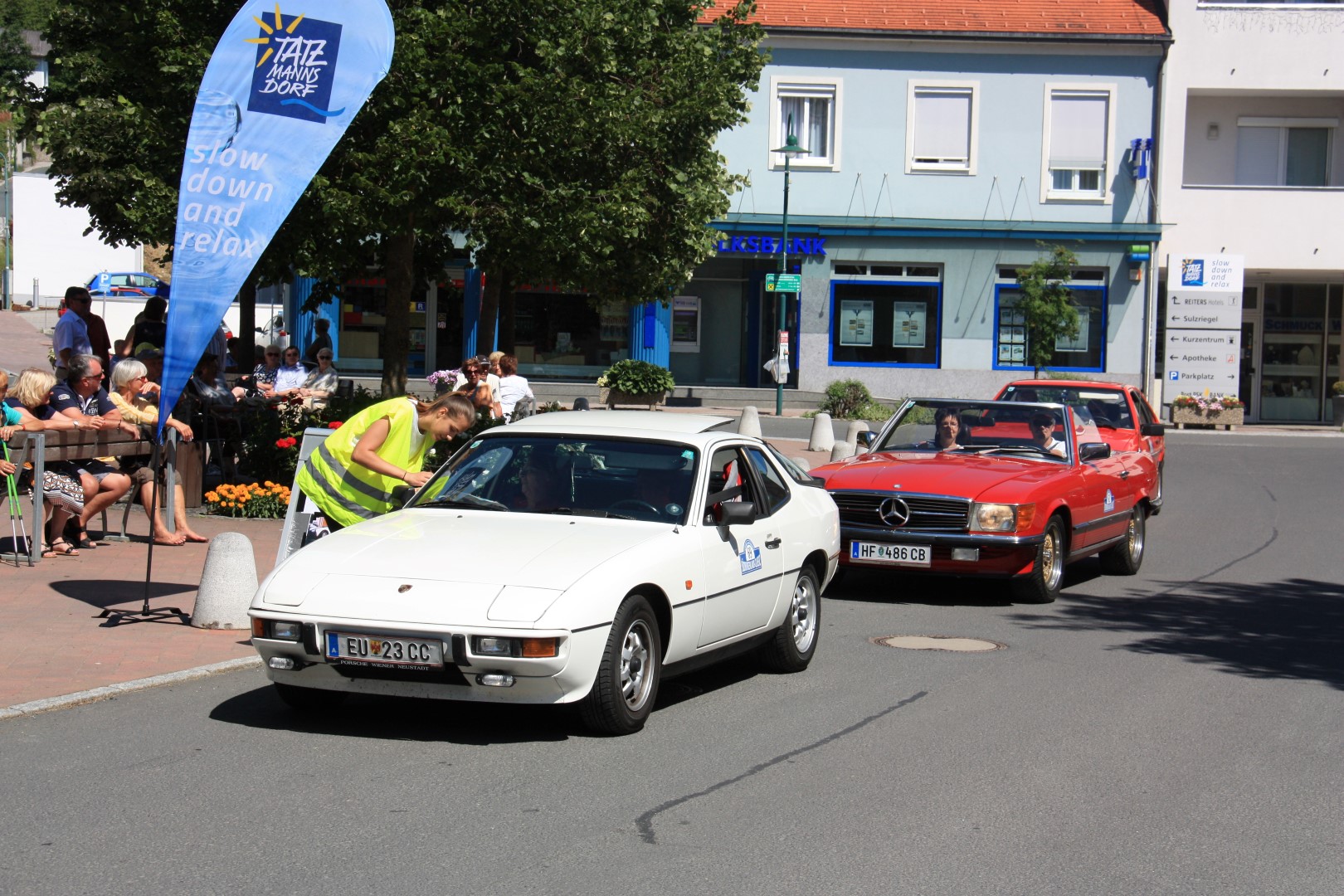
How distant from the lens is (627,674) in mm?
6816

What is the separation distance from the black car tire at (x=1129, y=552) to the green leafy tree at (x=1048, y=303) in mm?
19950

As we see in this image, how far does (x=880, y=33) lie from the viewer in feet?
116

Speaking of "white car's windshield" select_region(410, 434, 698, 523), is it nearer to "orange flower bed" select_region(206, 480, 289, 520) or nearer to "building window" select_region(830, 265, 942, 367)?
"orange flower bed" select_region(206, 480, 289, 520)

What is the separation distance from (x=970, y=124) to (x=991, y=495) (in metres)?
26.4

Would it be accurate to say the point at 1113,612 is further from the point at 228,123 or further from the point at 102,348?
the point at 102,348

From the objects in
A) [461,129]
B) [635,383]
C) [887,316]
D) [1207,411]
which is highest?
[461,129]

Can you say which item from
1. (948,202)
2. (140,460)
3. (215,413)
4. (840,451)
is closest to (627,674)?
(140,460)

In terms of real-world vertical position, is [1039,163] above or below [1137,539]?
above

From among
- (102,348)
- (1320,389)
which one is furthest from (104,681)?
(1320,389)

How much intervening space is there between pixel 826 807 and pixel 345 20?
241 inches

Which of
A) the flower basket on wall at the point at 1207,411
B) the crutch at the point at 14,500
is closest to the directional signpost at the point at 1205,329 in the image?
the flower basket on wall at the point at 1207,411

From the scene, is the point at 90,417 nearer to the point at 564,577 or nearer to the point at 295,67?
the point at 295,67

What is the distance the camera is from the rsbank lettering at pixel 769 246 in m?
35.4

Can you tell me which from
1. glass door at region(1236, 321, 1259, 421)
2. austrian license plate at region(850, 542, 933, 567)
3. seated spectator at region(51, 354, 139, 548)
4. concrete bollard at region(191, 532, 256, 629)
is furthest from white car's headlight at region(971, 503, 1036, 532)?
glass door at region(1236, 321, 1259, 421)
